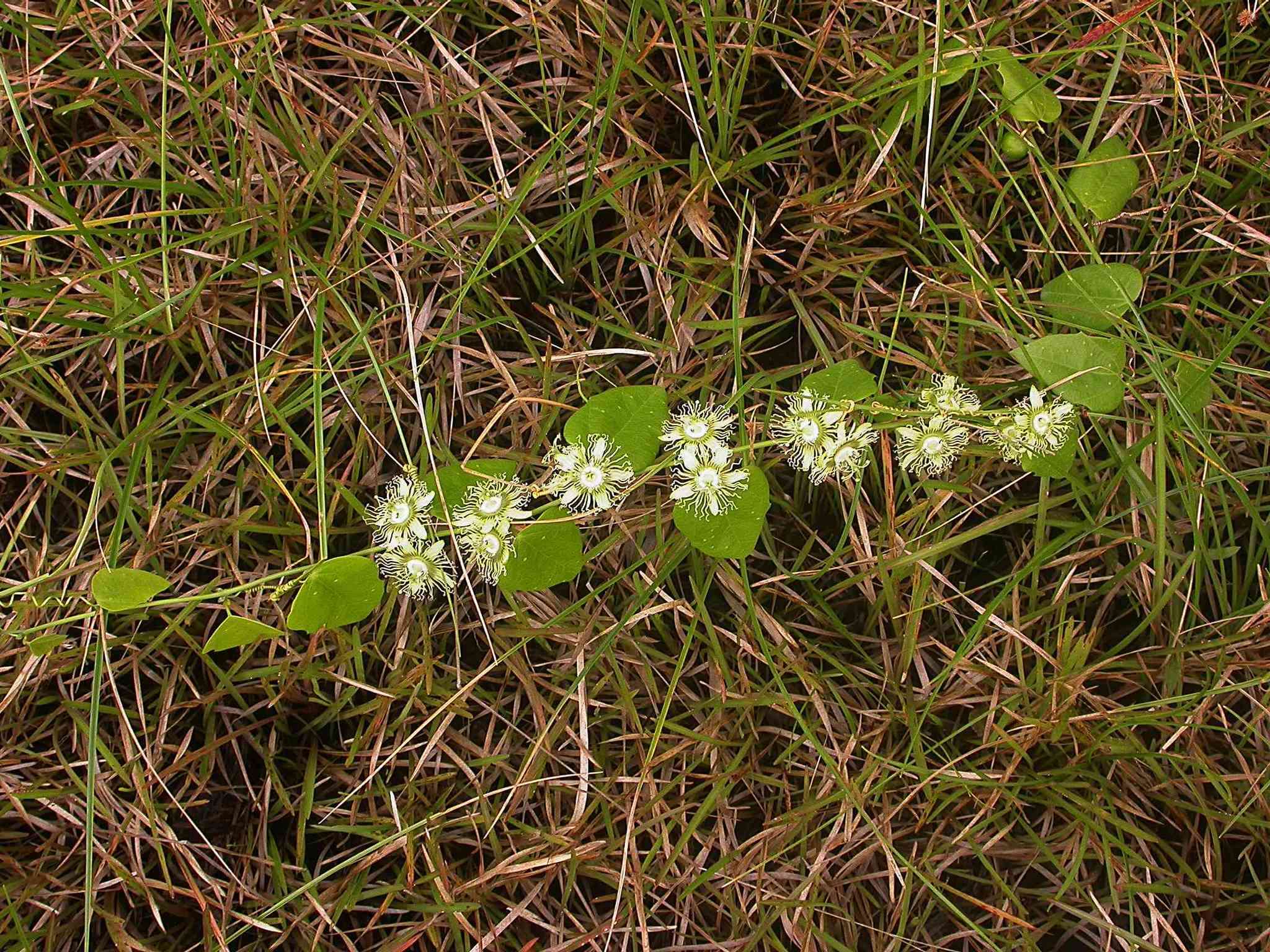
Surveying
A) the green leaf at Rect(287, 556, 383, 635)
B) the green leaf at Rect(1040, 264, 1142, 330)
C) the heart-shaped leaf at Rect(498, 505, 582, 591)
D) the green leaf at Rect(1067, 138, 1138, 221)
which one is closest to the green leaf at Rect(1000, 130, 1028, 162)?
the green leaf at Rect(1067, 138, 1138, 221)

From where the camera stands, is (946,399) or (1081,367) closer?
(946,399)

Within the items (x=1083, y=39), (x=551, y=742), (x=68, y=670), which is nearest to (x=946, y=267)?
(x=1083, y=39)

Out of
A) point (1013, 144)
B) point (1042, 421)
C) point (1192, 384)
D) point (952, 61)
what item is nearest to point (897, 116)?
point (952, 61)

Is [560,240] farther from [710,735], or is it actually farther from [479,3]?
[710,735]

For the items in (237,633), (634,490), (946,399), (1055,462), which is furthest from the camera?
(634,490)

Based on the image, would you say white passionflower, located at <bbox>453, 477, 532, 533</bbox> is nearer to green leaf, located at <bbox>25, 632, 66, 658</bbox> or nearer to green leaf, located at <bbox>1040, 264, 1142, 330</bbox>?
green leaf, located at <bbox>25, 632, 66, 658</bbox>

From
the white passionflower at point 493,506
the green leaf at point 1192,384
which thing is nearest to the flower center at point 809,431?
the white passionflower at point 493,506

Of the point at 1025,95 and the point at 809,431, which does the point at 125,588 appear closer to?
the point at 809,431
